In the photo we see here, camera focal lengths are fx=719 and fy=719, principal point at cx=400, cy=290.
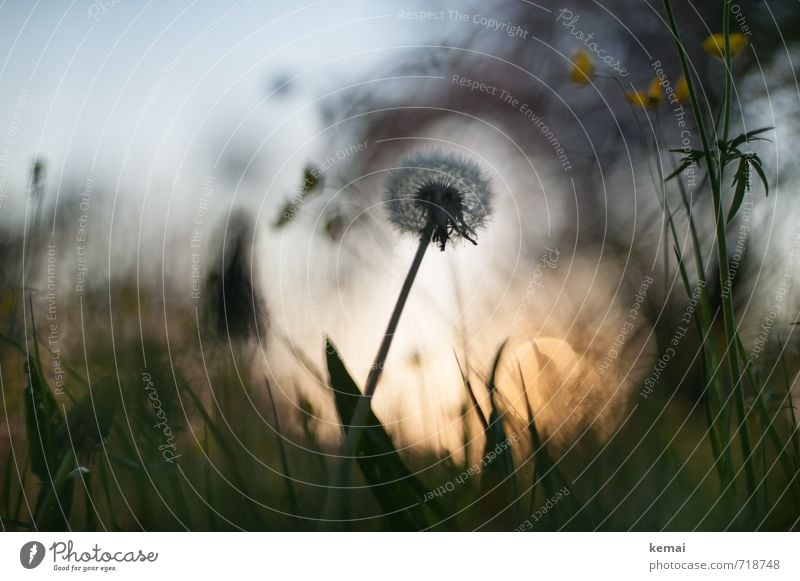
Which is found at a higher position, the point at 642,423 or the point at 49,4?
the point at 49,4

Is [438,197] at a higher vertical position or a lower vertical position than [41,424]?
higher

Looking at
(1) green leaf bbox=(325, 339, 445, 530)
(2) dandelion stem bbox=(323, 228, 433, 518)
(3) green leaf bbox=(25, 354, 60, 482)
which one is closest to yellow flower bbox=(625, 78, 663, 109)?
(2) dandelion stem bbox=(323, 228, 433, 518)

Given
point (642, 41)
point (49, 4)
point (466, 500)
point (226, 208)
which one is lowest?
point (466, 500)

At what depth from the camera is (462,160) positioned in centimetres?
79

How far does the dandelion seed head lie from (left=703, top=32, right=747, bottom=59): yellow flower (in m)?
0.31

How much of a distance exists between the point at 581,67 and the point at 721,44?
16cm

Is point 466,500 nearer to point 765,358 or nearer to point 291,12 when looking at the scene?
point 765,358

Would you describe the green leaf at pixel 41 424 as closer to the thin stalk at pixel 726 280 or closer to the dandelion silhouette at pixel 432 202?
the dandelion silhouette at pixel 432 202

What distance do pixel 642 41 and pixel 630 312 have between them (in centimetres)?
32

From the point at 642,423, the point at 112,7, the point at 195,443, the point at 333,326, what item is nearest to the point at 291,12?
the point at 112,7

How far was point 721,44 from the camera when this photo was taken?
82cm
